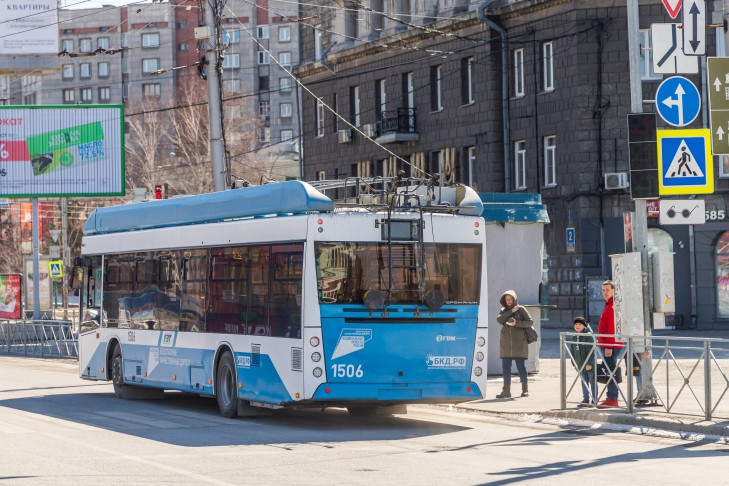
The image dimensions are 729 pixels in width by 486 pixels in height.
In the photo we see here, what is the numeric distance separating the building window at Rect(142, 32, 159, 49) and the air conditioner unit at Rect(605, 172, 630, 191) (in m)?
92.7

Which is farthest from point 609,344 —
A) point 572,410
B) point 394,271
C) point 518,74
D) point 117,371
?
point 518,74

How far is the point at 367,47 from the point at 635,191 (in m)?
34.7

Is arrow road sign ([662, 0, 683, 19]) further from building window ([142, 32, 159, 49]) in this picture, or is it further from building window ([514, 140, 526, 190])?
building window ([142, 32, 159, 49])

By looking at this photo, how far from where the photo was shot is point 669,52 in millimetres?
18469

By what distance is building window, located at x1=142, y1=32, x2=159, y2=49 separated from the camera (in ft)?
422

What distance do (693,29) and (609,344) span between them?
433 centimetres

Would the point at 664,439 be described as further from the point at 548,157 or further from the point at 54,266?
the point at 54,266

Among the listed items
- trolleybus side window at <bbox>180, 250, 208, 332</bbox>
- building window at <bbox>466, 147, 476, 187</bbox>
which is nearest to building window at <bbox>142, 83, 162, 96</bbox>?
building window at <bbox>466, 147, 476, 187</bbox>

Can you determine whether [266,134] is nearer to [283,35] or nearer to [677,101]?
[283,35]

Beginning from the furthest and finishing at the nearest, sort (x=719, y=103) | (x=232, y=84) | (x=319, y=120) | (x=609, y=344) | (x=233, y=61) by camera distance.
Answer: (x=233, y=61), (x=232, y=84), (x=319, y=120), (x=609, y=344), (x=719, y=103)

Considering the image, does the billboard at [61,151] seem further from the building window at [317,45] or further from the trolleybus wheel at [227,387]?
the trolleybus wheel at [227,387]

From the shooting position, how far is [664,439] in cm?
1572

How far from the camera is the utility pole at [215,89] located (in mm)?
26906

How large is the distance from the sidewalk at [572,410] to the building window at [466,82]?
2170cm
